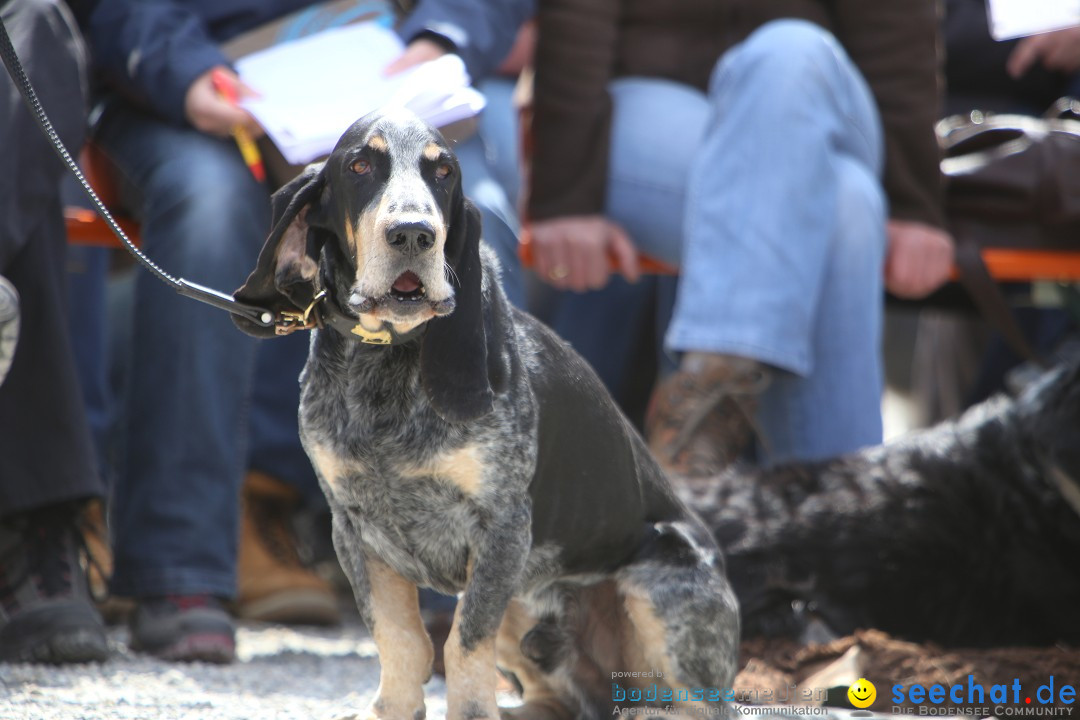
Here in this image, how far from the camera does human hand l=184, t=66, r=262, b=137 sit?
356cm

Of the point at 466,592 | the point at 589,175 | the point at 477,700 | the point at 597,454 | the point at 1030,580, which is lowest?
the point at 1030,580

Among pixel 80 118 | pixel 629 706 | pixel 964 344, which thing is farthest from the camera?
pixel 964 344

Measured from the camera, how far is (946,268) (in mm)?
4246

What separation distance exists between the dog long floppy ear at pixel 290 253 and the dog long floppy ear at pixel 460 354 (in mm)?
273

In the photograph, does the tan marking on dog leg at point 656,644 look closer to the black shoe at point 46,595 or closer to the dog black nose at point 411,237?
the dog black nose at point 411,237

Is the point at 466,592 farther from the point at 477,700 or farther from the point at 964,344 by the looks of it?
the point at 964,344

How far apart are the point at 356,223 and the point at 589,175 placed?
222 centimetres

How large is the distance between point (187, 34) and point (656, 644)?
2347 mm

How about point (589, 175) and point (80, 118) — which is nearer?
point (80, 118)

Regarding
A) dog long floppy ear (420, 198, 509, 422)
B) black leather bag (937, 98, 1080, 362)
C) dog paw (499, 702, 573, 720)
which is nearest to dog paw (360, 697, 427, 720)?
dog paw (499, 702, 573, 720)

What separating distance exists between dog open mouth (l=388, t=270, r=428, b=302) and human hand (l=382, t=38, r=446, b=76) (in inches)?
65.3

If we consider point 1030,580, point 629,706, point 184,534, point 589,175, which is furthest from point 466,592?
point 589,175

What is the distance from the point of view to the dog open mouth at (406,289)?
2061mm

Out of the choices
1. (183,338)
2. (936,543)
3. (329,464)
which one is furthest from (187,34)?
(936,543)
